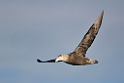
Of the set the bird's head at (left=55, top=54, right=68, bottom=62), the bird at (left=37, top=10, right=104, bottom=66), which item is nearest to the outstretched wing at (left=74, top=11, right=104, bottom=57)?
the bird at (left=37, top=10, right=104, bottom=66)

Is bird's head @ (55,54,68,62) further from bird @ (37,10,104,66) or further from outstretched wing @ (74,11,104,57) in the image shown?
outstretched wing @ (74,11,104,57)

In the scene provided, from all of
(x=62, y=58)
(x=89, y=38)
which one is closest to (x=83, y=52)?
(x=89, y=38)

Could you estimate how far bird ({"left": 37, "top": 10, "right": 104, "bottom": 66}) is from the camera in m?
42.1

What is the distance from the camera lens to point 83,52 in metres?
45.2

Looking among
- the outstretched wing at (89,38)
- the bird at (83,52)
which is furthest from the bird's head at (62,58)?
the outstretched wing at (89,38)

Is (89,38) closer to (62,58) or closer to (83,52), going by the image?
(83,52)

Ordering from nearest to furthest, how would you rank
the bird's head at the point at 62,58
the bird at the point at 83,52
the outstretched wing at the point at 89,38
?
the bird's head at the point at 62,58 → the bird at the point at 83,52 → the outstretched wing at the point at 89,38

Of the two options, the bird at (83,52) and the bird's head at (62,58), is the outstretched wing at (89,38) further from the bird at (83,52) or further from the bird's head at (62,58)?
the bird's head at (62,58)

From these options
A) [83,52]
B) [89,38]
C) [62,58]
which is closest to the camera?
[62,58]

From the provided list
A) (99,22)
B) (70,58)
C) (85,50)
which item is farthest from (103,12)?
(70,58)

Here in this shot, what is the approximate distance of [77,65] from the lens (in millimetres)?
42156

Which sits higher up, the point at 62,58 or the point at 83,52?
the point at 83,52

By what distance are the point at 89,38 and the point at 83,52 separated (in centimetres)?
194

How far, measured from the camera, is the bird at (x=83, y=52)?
4212 centimetres
